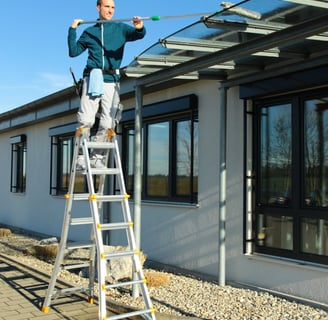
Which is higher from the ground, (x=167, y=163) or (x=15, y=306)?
(x=167, y=163)

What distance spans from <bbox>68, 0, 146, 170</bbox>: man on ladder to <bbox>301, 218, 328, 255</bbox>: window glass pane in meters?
2.63

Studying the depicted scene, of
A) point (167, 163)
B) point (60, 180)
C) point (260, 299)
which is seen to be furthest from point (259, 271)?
point (60, 180)

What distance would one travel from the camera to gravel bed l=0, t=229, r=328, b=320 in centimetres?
519

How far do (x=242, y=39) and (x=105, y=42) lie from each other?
4.94ft

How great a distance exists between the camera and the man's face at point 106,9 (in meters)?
5.11

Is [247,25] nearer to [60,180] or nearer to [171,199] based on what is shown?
[171,199]

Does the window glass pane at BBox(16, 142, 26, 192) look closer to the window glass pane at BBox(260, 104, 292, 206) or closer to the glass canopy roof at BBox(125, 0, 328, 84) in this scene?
the glass canopy roof at BBox(125, 0, 328, 84)

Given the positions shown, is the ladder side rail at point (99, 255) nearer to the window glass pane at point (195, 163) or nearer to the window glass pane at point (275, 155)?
the window glass pane at point (275, 155)

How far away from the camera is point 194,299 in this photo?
588 cm

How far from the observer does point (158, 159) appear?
891 cm

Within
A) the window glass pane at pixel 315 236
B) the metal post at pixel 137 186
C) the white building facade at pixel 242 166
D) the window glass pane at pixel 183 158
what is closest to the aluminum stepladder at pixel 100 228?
the metal post at pixel 137 186

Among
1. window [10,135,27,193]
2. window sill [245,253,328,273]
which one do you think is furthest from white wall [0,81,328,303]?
window [10,135,27,193]

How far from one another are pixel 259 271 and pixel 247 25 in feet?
10.7

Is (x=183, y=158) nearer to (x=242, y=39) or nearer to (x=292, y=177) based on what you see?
(x=292, y=177)
